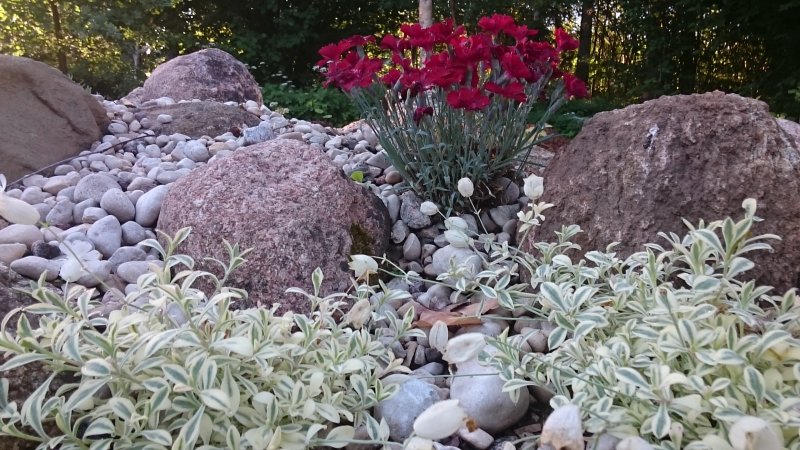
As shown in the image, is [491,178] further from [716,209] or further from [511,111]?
[716,209]

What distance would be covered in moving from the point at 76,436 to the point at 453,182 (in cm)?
149

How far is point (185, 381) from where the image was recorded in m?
1.02

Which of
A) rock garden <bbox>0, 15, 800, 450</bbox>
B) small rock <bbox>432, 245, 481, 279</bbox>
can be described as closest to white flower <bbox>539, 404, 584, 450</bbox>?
rock garden <bbox>0, 15, 800, 450</bbox>

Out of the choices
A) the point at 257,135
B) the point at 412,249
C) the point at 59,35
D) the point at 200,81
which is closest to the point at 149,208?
the point at 257,135

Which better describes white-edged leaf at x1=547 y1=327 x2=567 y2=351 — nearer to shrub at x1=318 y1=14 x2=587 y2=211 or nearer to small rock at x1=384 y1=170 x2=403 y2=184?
shrub at x1=318 y1=14 x2=587 y2=211

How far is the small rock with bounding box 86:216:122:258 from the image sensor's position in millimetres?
2062

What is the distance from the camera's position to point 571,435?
900 millimetres

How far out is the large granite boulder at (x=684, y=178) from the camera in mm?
1686

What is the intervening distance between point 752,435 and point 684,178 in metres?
1.05

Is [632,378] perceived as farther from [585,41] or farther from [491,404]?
[585,41]

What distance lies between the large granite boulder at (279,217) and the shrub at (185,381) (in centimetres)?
49

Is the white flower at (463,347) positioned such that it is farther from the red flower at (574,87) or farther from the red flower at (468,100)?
the red flower at (574,87)

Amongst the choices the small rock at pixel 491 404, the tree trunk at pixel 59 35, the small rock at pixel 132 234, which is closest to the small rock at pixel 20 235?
the small rock at pixel 132 234

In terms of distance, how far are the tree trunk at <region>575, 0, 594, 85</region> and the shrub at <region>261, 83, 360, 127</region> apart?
373cm
